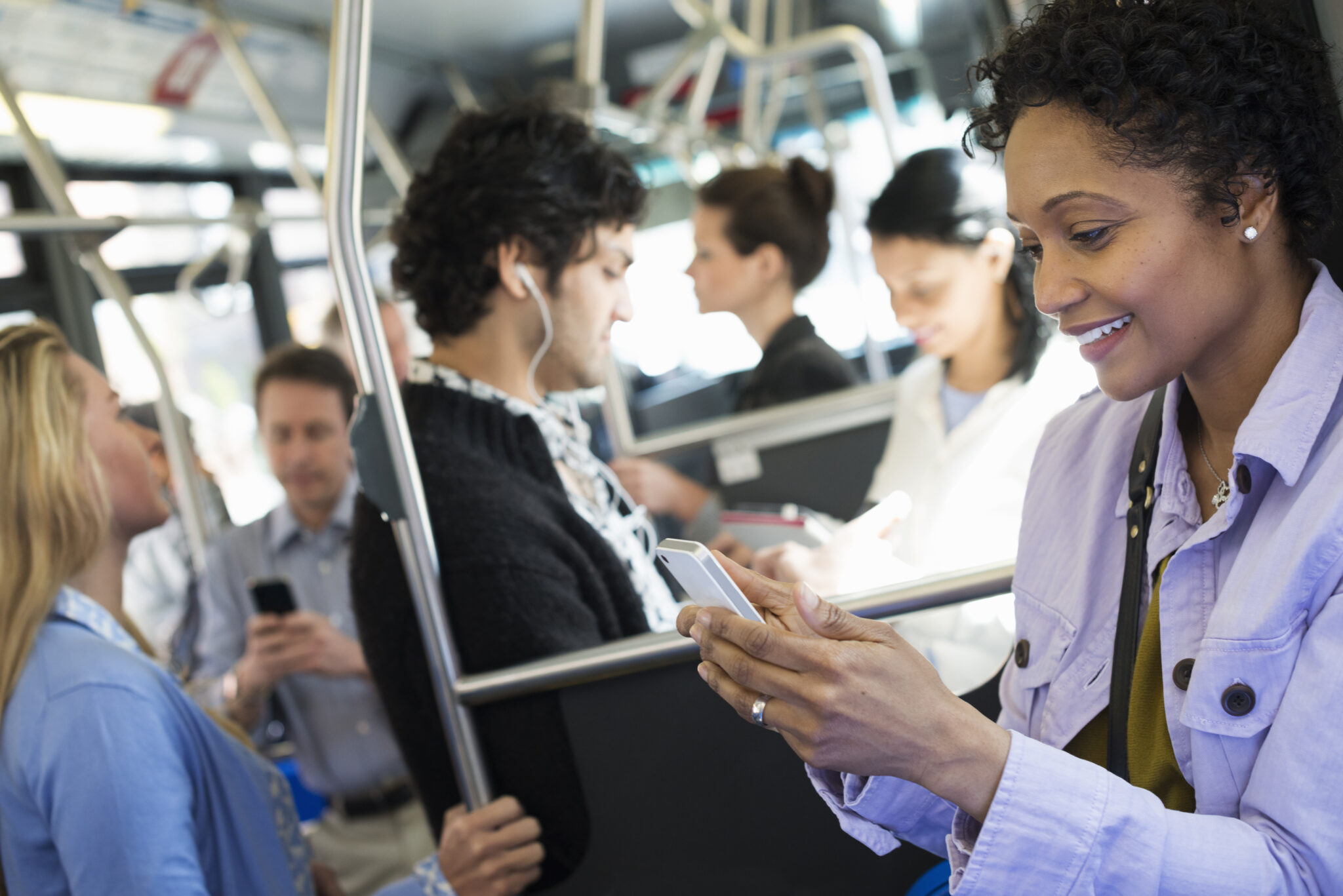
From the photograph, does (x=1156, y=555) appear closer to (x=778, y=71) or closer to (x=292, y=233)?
(x=778, y=71)

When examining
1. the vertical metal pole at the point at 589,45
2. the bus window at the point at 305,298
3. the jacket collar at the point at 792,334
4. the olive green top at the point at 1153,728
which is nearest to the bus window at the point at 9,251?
the bus window at the point at 305,298

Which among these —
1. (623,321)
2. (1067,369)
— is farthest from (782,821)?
(1067,369)

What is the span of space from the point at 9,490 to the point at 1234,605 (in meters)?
1.40

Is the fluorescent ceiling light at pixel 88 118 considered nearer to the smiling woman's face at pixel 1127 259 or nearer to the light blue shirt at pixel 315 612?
the light blue shirt at pixel 315 612

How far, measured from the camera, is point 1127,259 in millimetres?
792

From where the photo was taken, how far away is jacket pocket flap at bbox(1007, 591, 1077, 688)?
0.93m

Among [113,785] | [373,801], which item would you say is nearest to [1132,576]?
[113,785]

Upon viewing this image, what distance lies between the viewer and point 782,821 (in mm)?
1252

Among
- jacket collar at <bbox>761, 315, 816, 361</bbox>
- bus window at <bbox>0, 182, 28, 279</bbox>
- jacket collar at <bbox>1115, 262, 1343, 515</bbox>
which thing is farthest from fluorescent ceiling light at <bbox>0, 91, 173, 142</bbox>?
jacket collar at <bbox>1115, 262, 1343, 515</bbox>

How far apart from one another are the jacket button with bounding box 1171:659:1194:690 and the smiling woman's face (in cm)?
21

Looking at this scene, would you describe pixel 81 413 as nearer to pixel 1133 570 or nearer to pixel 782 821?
pixel 782 821

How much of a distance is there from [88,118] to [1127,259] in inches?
147

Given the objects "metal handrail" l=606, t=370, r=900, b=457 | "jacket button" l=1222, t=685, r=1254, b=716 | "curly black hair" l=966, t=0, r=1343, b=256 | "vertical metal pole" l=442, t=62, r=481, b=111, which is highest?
"vertical metal pole" l=442, t=62, r=481, b=111

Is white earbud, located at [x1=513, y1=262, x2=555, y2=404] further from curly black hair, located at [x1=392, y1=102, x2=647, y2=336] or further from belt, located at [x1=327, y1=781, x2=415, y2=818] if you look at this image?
belt, located at [x1=327, y1=781, x2=415, y2=818]
